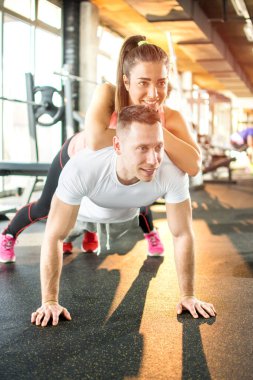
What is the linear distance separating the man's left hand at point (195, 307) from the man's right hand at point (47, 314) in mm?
399

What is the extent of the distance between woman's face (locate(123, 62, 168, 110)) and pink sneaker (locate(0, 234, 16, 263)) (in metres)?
1.18

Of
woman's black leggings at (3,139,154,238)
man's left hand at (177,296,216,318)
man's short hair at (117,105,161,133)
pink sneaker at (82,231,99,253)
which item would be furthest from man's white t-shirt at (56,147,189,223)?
pink sneaker at (82,231,99,253)

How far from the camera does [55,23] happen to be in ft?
24.5

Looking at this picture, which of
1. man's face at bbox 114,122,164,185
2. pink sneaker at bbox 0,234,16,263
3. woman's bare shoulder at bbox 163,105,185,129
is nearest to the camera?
man's face at bbox 114,122,164,185

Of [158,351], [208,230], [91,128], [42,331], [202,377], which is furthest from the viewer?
[208,230]

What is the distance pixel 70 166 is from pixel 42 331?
54cm

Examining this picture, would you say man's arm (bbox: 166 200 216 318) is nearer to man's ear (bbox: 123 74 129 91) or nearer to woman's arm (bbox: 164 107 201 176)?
woman's arm (bbox: 164 107 201 176)

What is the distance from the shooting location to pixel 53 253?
1.74 metres

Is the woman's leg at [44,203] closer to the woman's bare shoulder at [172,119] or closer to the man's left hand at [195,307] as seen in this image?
the woman's bare shoulder at [172,119]

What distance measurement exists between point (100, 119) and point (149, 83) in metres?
0.26

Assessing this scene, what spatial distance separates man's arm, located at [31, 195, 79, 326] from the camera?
1.72 meters

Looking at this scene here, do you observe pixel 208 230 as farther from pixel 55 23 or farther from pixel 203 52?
pixel 203 52

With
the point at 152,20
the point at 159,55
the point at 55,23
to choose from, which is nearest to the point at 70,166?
the point at 159,55

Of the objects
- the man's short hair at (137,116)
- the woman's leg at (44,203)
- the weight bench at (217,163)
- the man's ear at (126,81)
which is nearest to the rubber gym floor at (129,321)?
the woman's leg at (44,203)
